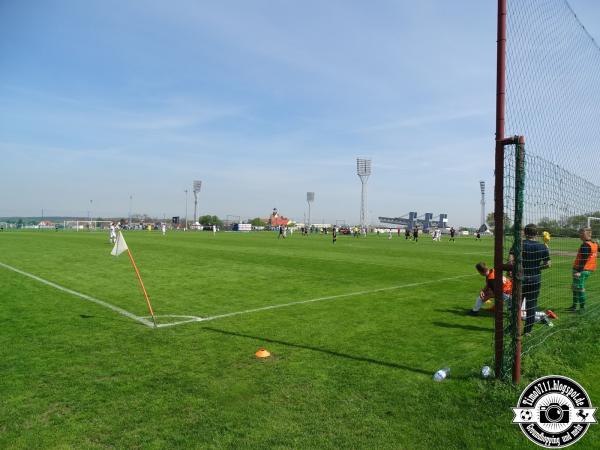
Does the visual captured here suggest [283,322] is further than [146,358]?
Yes

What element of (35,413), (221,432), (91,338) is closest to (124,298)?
(91,338)

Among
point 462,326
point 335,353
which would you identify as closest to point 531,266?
point 462,326

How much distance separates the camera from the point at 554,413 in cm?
401

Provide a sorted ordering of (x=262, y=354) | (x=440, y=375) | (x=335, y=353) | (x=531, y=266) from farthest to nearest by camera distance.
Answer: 1. (x=531, y=266)
2. (x=335, y=353)
3. (x=262, y=354)
4. (x=440, y=375)

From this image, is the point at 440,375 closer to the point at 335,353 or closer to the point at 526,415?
the point at 526,415

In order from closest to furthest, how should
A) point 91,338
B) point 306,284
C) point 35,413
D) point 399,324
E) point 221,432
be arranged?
1. point 221,432
2. point 35,413
3. point 91,338
4. point 399,324
5. point 306,284

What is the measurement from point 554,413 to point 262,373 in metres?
3.25

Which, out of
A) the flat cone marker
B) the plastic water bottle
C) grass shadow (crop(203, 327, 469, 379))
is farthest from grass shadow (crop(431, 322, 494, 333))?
the flat cone marker

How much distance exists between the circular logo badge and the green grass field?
0.37 ft

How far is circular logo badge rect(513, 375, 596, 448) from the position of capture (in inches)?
149

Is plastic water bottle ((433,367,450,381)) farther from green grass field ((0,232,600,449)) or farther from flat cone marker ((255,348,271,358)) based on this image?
flat cone marker ((255,348,271,358))

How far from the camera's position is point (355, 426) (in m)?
3.94

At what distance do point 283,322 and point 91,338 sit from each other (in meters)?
3.39

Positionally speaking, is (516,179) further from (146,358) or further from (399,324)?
(146,358)
